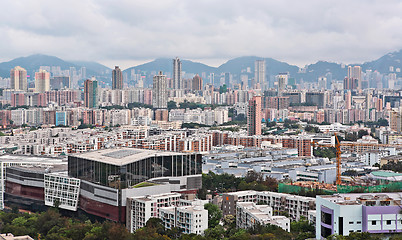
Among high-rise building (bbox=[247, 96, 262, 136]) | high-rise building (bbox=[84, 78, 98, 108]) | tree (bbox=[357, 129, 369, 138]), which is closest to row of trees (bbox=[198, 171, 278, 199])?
high-rise building (bbox=[247, 96, 262, 136])

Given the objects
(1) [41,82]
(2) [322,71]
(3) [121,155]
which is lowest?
(3) [121,155]

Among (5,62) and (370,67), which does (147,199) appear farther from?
(5,62)

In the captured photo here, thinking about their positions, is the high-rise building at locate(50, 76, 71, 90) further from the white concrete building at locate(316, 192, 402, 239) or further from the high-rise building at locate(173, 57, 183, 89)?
the white concrete building at locate(316, 192, 402, 239)

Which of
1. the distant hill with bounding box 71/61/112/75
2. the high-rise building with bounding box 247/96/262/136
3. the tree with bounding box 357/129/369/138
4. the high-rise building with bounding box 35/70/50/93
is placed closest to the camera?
the high-rise building with bounding box 247/96/262/136

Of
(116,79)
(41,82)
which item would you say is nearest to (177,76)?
(116,79)

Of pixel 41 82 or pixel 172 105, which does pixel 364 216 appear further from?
pixel 41 82
